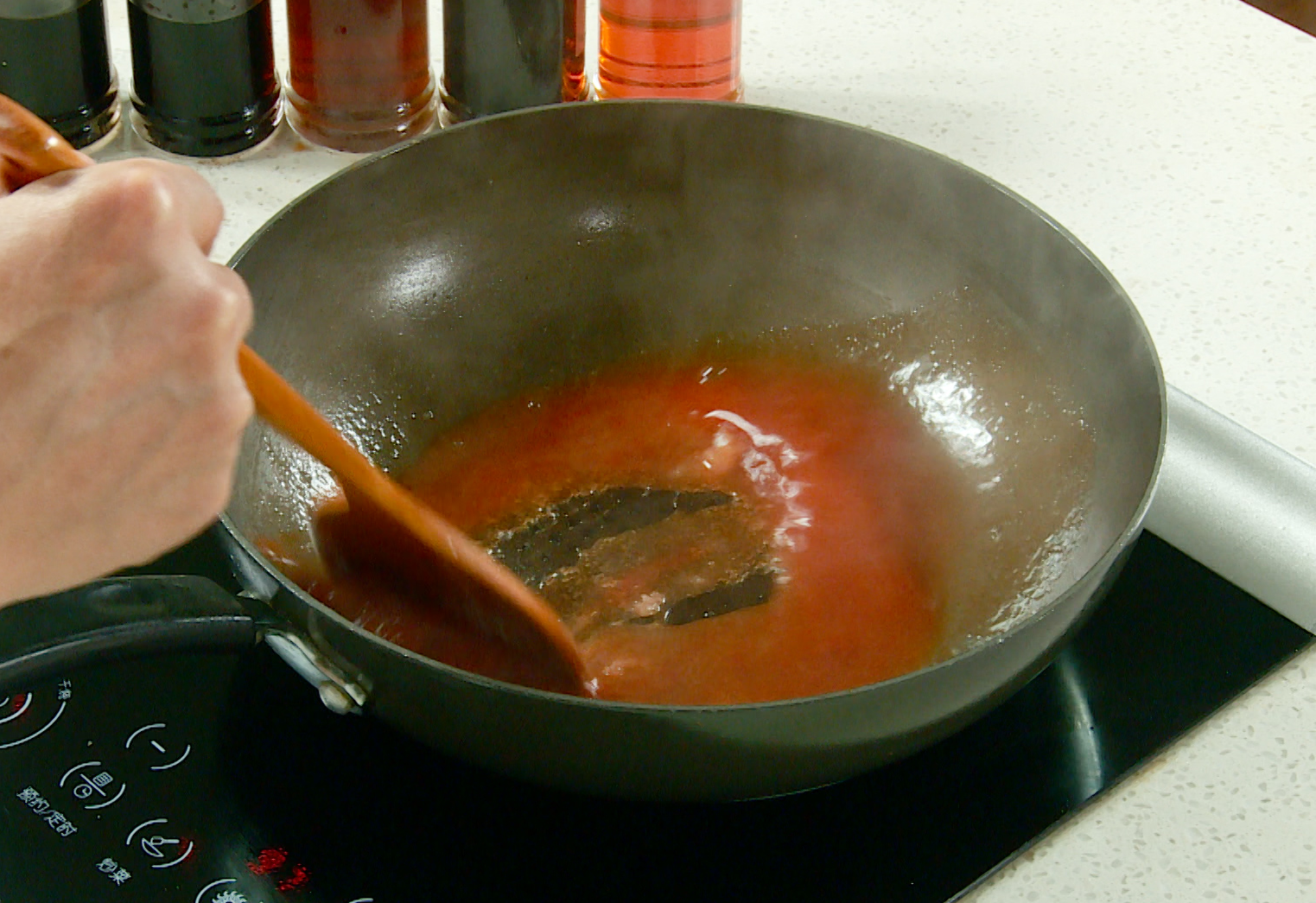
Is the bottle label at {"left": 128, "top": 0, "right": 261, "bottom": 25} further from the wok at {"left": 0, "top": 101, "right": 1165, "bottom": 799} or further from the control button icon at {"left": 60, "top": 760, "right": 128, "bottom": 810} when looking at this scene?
the control button icon at {"left": 60, "top": 760, "right": 128, "bottom": 810}

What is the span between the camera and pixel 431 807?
0.61m

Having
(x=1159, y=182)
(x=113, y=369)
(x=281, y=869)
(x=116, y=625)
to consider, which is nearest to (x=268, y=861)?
(x=281, y=869)

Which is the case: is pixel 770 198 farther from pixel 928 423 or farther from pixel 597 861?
pixel 597 861

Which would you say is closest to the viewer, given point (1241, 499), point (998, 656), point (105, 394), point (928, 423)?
point (105, 394)

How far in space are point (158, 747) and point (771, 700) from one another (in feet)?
0.87

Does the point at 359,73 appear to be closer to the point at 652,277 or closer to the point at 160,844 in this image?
the point at 652,277

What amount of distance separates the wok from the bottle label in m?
0.17

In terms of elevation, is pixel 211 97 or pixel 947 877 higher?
pixel 211 97

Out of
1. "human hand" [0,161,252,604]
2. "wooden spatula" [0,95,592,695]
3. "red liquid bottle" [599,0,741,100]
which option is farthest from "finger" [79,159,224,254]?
"red liquid bottle" [599,0,741,100]

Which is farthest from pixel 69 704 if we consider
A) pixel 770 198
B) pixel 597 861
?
pixel 770 198

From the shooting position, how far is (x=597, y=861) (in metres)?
Answer: 0.60

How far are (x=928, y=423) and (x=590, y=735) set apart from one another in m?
0.42

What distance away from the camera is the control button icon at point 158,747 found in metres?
0.62

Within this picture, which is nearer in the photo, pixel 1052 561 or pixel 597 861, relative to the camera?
pixel 597 861
